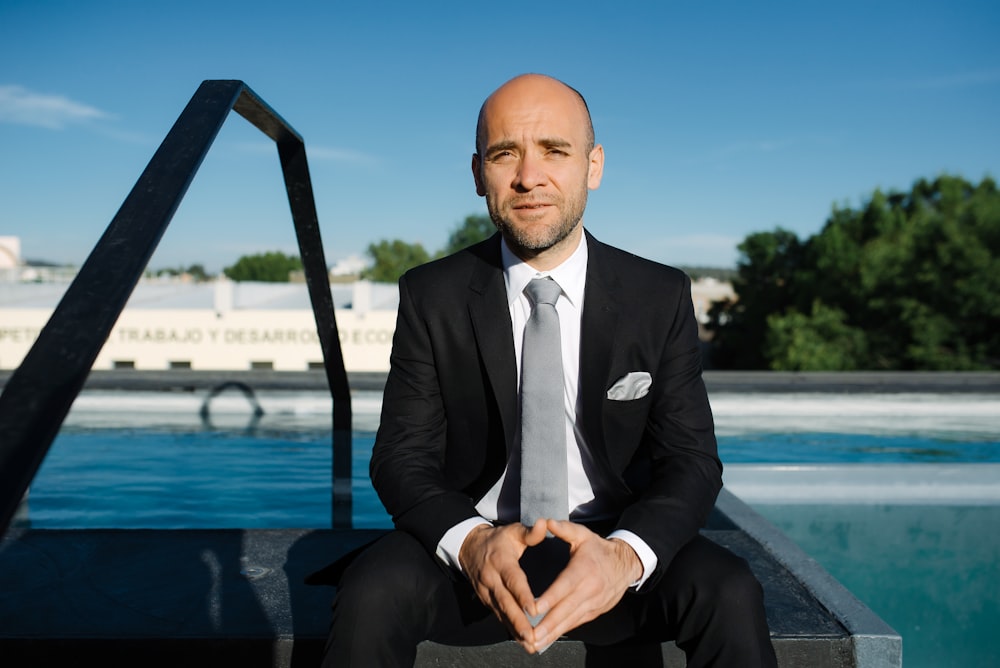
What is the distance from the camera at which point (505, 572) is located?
1.26 meters

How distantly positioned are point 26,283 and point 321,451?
3522 cm

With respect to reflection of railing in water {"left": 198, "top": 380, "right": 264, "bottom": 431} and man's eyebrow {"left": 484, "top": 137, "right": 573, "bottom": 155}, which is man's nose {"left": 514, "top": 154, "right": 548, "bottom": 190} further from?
reflection of railing in water {"left": 198, "top": 380, "right": 264, "bottom": 431}

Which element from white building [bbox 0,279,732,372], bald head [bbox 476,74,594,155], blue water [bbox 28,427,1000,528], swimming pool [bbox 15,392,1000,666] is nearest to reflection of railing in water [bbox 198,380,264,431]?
swimming pool [bbox 15,392,1000,666]

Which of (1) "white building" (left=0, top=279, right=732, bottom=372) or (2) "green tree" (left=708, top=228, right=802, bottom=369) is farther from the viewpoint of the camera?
(2) "green tree" (left=708, top=228, right=802, bottom=369)

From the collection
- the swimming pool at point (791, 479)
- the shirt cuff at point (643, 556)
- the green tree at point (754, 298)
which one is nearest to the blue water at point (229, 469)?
the swimming pool at point (791, 479)

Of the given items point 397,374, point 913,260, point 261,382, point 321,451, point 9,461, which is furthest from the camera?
point 913,260

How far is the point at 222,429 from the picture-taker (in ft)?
20.5

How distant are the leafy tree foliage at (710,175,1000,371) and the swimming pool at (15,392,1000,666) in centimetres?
2519

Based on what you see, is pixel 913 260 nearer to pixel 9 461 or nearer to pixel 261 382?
pixel 261 382

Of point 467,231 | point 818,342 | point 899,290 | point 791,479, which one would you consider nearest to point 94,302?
point 791,479

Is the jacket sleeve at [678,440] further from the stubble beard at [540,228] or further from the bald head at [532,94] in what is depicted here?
the bald head at [532,94]

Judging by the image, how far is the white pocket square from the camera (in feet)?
5.24

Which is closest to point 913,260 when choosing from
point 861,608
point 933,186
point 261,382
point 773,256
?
point 933,186

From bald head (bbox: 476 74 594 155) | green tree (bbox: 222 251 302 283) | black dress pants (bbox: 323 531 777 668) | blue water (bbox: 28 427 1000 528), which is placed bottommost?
blue water (bbox: 28 427 1000 528)
